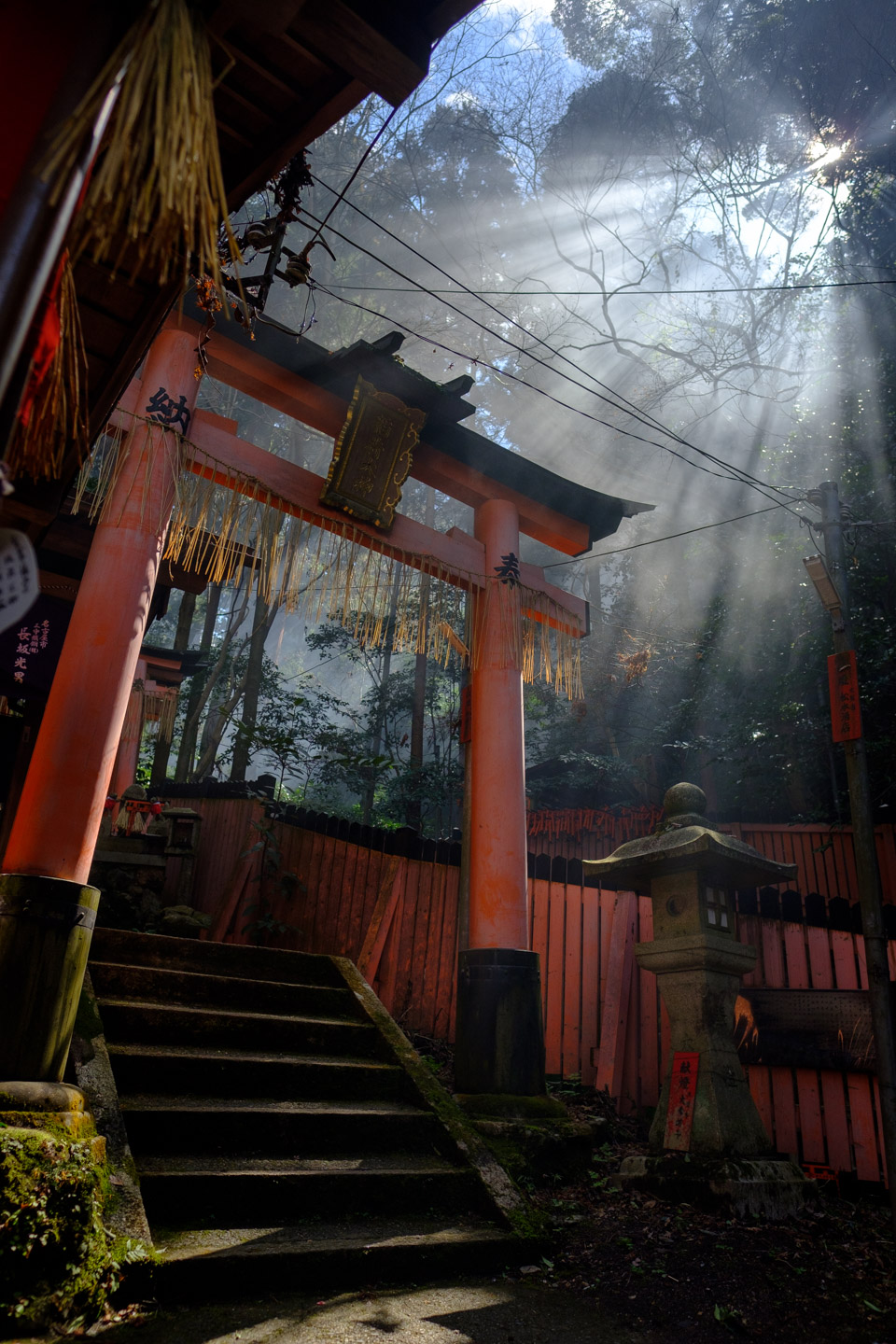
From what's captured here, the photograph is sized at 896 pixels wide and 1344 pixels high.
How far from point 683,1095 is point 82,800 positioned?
4.12 meters

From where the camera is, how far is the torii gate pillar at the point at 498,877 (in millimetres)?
5723

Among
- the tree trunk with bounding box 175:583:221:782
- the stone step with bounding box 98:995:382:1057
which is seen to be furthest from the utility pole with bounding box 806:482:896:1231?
the tree trunk with bounding box 175:583:221:782

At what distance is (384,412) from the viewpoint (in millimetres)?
6645

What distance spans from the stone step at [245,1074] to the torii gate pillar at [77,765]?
55 centimetres

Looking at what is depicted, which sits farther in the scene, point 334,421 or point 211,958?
point 334,421

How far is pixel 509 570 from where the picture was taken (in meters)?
7.25

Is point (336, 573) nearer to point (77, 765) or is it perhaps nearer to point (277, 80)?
point (77, 765)

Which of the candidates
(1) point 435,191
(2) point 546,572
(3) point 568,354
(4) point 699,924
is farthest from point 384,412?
(1) point 435,191

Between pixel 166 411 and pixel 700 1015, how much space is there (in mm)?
5440

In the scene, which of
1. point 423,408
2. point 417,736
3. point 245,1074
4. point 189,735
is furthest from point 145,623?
point 189,735

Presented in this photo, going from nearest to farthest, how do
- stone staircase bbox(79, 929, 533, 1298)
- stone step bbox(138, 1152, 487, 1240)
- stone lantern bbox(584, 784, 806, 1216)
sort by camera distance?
stone staircase bbox(79, 929, 533, 1298) → stone step bbox(138, 1152, 487, 1240) → stone lantern bbox(584, 784, 806, 1216)

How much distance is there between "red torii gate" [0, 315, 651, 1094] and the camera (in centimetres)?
424

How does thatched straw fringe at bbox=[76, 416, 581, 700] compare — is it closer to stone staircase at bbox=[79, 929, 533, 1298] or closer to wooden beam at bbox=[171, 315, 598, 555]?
wooden beam at bbox=[171, 315, 598, 555]

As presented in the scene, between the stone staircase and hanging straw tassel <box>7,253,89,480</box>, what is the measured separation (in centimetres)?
293
